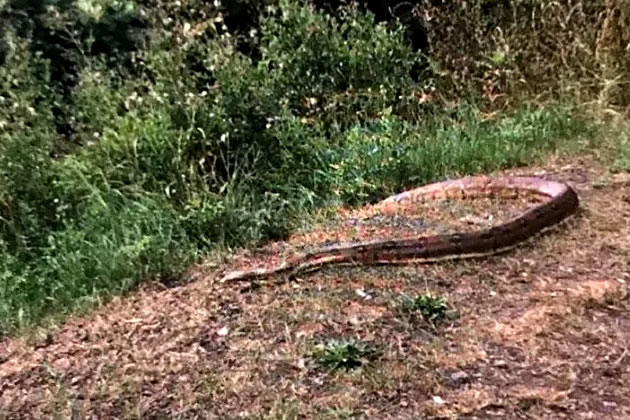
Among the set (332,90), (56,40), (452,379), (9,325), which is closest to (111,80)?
(56,40)

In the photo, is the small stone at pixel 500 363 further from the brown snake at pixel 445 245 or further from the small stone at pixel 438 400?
the brown snake at pixel 445 245

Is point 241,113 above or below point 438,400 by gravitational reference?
above

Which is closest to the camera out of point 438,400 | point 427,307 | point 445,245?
point 438,400

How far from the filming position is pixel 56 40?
7879mm

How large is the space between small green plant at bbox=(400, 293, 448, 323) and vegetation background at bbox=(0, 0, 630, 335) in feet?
4.49

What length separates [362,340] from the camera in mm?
3887

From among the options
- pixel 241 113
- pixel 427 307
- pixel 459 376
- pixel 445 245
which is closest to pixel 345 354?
pixel 459 376

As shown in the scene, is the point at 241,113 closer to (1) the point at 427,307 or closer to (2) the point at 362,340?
(1) the point at 427,307

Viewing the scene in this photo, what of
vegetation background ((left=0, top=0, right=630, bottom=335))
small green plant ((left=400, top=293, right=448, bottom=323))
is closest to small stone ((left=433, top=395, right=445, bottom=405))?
small green plant ((left=400, top=293, right=448, bottom=323))

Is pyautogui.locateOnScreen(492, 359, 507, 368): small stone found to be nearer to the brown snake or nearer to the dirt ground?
the dirt ground

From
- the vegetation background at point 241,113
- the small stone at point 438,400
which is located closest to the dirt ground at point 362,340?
the small stone at point 438,400

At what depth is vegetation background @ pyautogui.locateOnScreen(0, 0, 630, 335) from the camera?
17.8 ft

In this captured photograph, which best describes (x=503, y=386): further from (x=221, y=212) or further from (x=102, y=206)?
(x=102, y=206)

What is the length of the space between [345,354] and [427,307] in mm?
557
